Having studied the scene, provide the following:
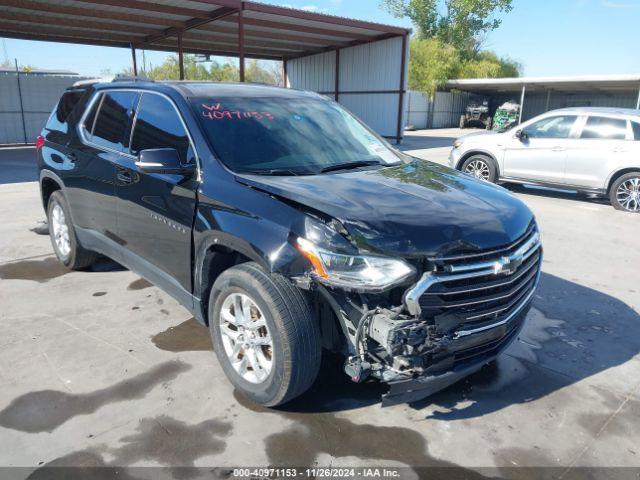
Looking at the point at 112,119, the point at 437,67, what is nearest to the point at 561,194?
the point at 112,119

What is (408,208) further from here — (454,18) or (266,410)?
(454,18)

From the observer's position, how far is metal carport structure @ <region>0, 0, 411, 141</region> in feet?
54.6

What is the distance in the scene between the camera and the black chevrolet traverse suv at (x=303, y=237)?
2.50 metres

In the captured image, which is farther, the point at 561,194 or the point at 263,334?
the point at 561,194

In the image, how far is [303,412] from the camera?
9.97 feet

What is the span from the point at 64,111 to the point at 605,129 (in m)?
9.04

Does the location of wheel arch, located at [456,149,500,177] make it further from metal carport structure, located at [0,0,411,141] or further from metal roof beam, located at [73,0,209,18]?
metal roof beam, located at [73,0,209,18]

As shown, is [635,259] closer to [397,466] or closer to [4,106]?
[397,466]

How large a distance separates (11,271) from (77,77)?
2207 cm

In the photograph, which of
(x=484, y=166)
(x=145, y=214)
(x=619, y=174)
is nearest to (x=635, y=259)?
(x=619, y=174)

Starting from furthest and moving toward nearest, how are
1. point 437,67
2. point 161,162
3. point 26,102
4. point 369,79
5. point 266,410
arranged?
point 437,67 < point 369,79 < point 26,102 < point 161,162 < point 266,410

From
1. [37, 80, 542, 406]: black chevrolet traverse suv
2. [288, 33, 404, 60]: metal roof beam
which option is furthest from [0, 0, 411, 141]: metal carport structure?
[37, 80, 542, 406]: black chevrolet traverse suv

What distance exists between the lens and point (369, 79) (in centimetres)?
2395

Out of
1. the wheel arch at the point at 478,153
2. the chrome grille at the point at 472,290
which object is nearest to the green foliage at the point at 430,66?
the wheel arch at the point at 478,153
